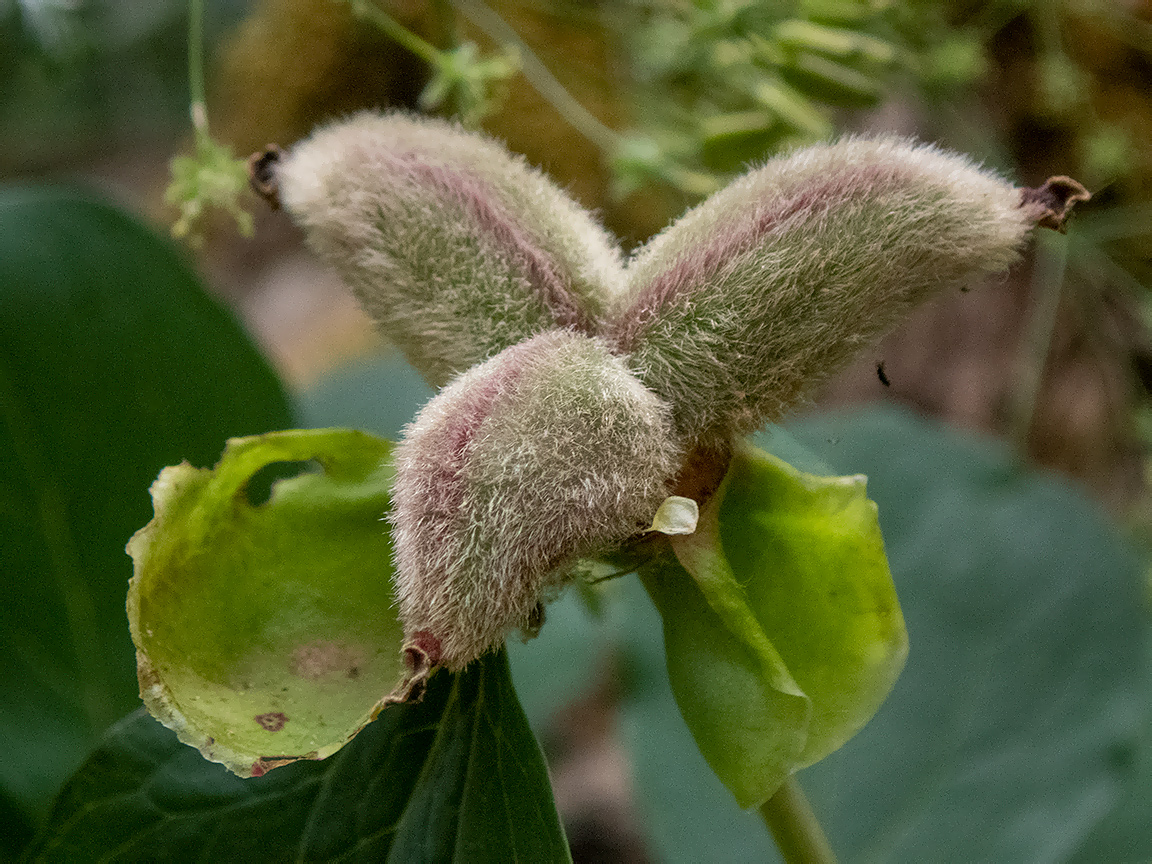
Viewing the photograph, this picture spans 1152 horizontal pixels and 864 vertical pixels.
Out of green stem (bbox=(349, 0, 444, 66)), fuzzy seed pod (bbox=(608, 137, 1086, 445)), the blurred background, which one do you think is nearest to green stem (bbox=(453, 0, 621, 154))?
the blurred background

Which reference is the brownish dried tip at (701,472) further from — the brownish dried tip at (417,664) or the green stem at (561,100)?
the green stem at (561,100)

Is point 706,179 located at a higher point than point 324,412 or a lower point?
lower

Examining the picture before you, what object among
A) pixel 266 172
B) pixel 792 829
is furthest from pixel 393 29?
pixel 792 829

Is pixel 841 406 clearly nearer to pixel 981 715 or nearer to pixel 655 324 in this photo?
pixel 981 715

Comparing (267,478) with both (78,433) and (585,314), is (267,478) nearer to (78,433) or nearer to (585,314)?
(78,433)

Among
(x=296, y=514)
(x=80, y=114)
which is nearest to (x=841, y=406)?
(x=296, y=514)

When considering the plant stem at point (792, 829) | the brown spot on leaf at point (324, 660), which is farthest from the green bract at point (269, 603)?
the plant stem at point (792, 829)
